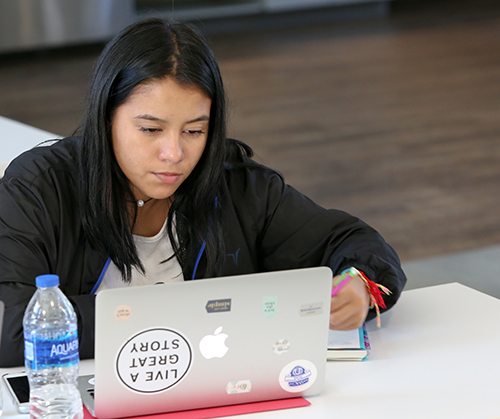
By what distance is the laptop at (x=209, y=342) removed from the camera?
1.09m

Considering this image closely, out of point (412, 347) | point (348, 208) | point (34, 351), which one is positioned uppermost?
point (34, 351)

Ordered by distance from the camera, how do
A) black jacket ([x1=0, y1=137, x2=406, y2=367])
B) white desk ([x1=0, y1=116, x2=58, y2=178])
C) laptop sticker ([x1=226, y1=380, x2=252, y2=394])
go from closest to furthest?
laptop sticker ([x1=226, y1=380, x2=252, y2=394]), black jacket ([x1=0, y1=137, x2=406, y2=367]), white desk ([x1=0, y1=116, x2=58, y2=178])

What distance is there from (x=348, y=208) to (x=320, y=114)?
1731mm

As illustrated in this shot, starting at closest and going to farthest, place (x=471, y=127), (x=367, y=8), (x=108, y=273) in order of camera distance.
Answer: (x=108, y=273) < (x=471, y=127) < (x=367, y=8)

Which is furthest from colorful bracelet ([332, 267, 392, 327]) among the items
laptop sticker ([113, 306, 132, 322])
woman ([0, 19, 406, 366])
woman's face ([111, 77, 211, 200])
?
laptop sticker ([113, 306, 132, 322])

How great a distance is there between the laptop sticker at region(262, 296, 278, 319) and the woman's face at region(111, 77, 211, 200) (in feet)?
1.38

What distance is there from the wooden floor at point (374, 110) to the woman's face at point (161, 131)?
211 cm

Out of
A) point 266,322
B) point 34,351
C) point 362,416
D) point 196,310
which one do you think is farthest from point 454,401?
point 34,351

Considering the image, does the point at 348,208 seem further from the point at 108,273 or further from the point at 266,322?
the point at 266,322

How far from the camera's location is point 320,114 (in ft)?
17.9

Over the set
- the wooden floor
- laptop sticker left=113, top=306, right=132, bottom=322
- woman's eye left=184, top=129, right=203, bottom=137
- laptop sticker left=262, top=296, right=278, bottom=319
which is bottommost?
the wooden floor

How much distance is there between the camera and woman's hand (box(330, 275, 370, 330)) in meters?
1.44

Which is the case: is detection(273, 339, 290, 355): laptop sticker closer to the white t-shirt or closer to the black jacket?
the black jacket

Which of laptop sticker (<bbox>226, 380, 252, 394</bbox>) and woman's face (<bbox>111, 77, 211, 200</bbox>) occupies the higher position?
woman's face (<bbox>111, 77, 211, 200</bbox>)
